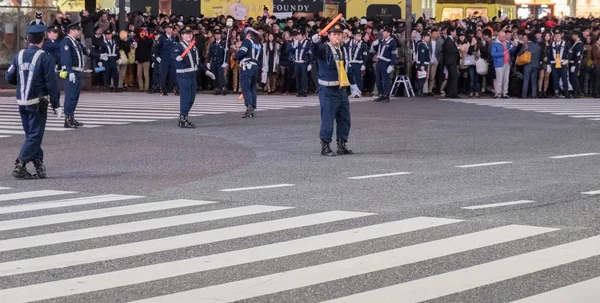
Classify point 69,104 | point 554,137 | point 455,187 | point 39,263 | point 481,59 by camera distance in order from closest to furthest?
1. point 39,263
2. point 455,187
3. point 554,137
4. point 69,104
5. point 481,59

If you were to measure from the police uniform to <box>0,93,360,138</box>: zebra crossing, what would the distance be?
5.22 metres

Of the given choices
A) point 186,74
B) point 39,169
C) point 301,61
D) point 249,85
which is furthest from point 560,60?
point 39,169

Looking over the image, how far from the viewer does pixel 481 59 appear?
3192 centimetres

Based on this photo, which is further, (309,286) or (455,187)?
(455,187)

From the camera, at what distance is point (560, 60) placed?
1255 inches

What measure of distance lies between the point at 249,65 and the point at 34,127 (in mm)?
10005

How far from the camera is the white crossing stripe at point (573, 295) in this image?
295 inches

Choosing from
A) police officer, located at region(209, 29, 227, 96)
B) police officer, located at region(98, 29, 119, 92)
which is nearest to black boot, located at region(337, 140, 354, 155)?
police officer, located at region(209, 29, 227, 96)

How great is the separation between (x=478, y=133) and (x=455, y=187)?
24.8 feet

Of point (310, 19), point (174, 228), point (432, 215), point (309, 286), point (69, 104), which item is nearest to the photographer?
point (309, 286)

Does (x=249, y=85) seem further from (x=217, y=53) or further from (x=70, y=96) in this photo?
(x=217, y=53)

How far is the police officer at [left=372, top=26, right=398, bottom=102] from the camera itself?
29734mm

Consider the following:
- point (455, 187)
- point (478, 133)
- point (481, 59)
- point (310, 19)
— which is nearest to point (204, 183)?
point (455, 187)

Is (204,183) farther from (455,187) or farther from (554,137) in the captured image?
(554,137)
